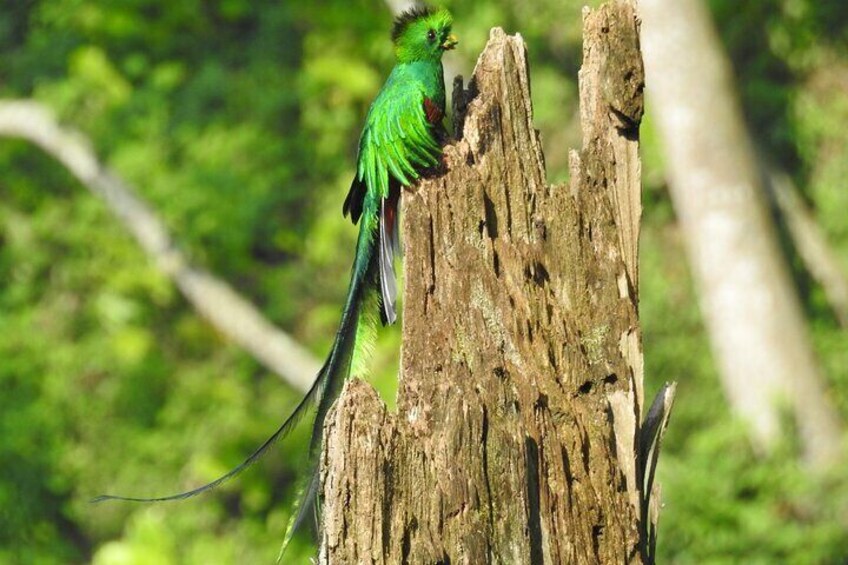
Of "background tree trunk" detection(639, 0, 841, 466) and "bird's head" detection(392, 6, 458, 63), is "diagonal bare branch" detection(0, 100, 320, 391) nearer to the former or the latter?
"background tree trunk" detection(639, 0, 841, 466)

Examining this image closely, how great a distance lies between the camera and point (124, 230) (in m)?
9.40

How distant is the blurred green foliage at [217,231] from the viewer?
28.3 ft

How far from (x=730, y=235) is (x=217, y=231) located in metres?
3.39

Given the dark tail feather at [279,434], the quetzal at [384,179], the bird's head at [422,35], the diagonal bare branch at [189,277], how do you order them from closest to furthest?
the dark tail feather at [279,434] < the quetzal at [384,179] < the bird's head at [422,35] < the diagonal bare branch at [189,277]

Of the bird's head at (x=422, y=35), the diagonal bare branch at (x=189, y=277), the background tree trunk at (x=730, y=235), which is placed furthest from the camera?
the diagonal bare branch at (x=189, y=277)

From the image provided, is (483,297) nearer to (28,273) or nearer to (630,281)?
(630,281)

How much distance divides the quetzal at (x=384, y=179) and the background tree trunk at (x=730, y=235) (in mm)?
4546

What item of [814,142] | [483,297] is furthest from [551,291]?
[814,142]

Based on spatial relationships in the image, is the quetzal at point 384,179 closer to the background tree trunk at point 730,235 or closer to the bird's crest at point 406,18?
the bird's crest at point 406,18

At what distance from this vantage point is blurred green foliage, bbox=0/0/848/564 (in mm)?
8625

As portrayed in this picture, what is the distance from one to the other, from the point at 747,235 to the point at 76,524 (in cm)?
465

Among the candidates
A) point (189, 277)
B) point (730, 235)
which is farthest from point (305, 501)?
point (189, 277)

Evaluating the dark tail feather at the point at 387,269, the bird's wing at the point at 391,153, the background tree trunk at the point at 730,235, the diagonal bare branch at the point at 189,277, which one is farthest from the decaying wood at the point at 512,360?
the diagonal bare branch at the point at 189,277

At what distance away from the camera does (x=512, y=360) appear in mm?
3057
